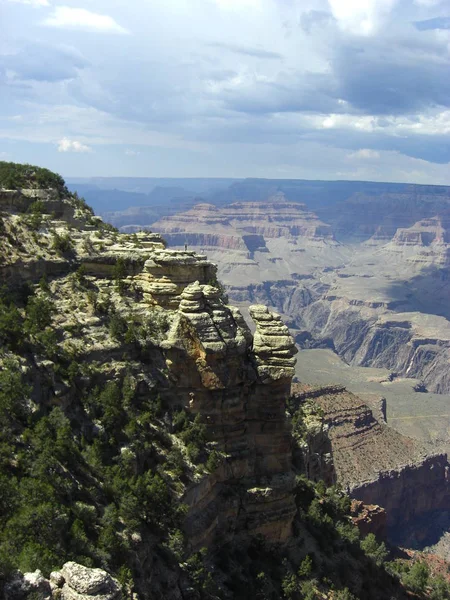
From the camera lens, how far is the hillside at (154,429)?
81.4 ft

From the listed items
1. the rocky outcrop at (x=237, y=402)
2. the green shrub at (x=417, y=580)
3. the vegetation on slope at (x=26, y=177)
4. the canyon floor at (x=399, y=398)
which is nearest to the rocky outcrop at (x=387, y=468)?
the canyon floor at (x=399, y=398)

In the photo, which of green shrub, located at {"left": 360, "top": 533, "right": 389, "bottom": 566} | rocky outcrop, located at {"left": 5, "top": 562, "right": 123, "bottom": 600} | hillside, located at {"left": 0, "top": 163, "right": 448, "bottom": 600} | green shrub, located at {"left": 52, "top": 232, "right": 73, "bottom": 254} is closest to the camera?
rocky outcrop, located at {"left": 5, "top": 562, "right": 123, "bottom": 600}

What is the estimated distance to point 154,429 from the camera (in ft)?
102

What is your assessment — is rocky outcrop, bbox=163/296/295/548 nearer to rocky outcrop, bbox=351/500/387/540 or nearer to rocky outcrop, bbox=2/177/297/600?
rocky outcrop, bbox=2/177/297/600

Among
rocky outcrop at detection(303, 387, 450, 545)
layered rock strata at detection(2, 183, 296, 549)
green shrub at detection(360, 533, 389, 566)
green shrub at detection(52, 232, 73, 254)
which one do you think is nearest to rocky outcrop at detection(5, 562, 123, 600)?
layered rock strata at detection(2, 183, 296, 549)

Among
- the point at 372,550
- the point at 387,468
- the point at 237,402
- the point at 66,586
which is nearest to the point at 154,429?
the point at 237,402

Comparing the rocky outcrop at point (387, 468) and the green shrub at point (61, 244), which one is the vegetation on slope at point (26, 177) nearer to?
the green shrub at point (61, 244)

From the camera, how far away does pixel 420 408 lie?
156 meters

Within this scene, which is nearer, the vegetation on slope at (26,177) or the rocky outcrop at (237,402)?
the rocky outcrop at (237,402)

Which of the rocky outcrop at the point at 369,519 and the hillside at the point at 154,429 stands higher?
the hillside at the point at 154,429

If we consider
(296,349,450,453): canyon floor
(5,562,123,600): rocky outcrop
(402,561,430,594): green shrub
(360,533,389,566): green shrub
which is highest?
(5,562,123,600): rocky outcrop

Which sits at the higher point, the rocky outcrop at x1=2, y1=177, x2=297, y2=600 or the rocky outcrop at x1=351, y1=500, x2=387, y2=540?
the rocky outcrop at x1=2, y1=177, x2=297, y2=600

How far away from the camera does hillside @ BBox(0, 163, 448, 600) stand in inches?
976

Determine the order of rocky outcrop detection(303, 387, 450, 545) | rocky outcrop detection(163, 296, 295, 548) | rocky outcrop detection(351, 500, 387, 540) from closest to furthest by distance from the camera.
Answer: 1. rocky outcrop detection(163, 296, 295, 548)
2. rocky outcrop detection(351, 500, 387, 540)
3. rocky outcrop detection(303, 387, 450, 545)
